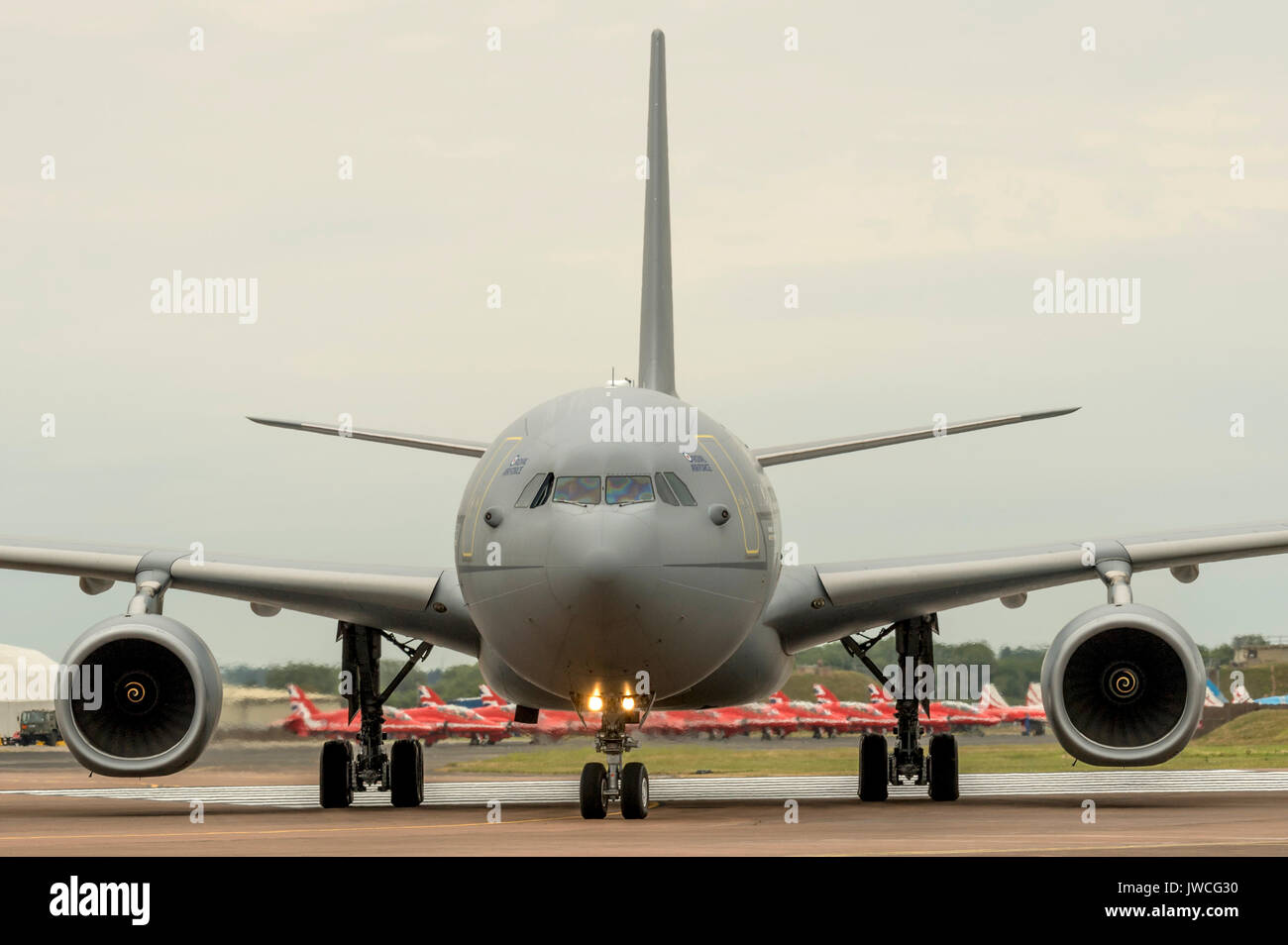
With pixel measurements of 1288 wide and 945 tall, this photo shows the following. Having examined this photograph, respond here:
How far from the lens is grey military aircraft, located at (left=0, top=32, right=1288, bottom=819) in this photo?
14727 millimetres

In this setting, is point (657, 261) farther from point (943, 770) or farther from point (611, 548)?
point (611, 548)

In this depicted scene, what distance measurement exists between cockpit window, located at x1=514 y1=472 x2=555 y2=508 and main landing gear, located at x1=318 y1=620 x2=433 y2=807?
580 centimetres

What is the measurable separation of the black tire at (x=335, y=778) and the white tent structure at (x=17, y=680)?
67.2 ft

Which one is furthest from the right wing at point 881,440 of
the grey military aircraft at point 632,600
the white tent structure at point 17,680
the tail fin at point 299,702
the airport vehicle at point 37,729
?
the airport vehicle at point 37,729

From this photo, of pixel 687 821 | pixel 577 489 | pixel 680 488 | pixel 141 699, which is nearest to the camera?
pixel 577 489

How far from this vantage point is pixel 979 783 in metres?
26.5

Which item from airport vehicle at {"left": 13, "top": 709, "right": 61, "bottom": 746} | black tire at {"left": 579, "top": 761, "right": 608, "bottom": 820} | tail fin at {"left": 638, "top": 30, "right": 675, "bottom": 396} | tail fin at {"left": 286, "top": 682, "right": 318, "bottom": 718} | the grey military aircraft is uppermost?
tail fin at {"left": 638, "top": 30, "right": 675, "bottom": 396}

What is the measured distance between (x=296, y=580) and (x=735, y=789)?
8.40m

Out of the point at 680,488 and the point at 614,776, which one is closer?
the point at 680,488

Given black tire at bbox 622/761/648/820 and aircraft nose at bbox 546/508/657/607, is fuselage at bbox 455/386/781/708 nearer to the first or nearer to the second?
aircraft nose at bbox 546/508/657/607

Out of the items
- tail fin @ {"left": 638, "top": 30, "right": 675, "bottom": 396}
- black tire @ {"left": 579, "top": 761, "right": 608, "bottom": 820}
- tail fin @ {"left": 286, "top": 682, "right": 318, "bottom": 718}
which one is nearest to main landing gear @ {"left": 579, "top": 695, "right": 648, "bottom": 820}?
black tire @ {"left": 579, "top": 761, "right": 608, "bottom": 820}

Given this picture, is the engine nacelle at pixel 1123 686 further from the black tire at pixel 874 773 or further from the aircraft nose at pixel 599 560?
the black tire at pixel 874 773

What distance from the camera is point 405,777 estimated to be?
19984 millimetres

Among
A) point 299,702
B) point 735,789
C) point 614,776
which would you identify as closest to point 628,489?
point 614,776
